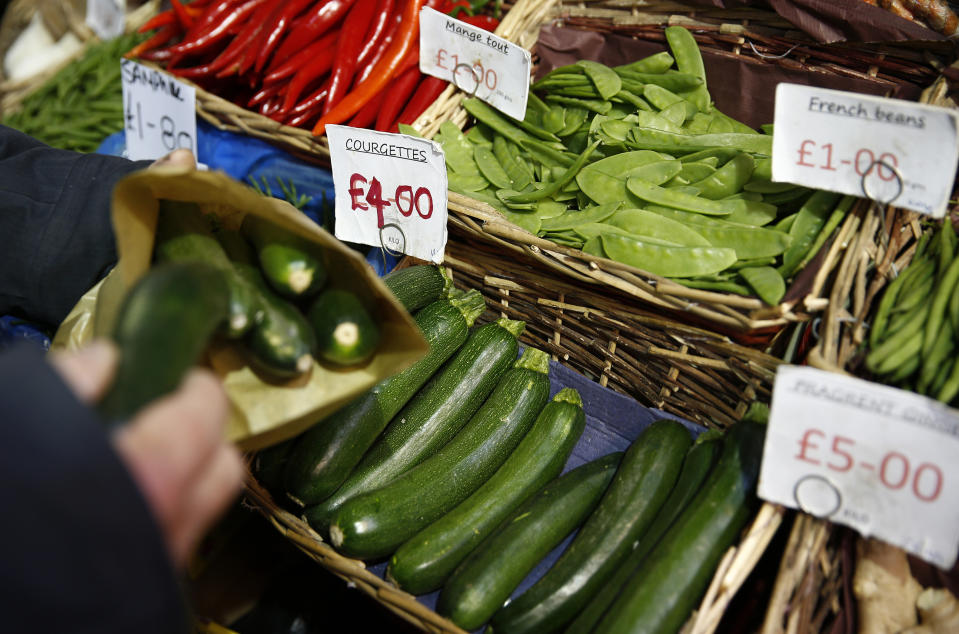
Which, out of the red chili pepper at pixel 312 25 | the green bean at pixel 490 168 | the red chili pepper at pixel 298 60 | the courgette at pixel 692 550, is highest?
the red chili pepper at pixel 312 25

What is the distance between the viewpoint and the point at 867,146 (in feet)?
4.38

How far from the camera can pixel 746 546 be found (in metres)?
1.20

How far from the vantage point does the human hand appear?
0.69 m

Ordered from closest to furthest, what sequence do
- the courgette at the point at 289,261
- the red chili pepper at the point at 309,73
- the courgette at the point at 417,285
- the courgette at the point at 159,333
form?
the courgette at the point at 159,333
the courgette at the point at 289,261
the courgette at the point at 417,285
the red chili pepper at the point at 309,73

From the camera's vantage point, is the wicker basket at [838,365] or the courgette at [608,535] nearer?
the wicker basket at [838,365]

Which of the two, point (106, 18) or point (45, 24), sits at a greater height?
point (106, 18)

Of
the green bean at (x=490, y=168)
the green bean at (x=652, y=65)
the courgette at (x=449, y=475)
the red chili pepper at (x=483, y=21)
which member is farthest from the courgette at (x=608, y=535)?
the red chili pepper at (x=483, y=21)

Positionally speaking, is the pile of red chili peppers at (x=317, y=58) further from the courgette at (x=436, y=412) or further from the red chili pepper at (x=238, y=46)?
the courgette at (x=436, y=412)

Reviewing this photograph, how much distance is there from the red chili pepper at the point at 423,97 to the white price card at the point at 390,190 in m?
0.47

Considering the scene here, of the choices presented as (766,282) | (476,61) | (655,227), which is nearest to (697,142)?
(655,227)

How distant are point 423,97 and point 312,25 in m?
0.58

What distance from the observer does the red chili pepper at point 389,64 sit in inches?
89.6

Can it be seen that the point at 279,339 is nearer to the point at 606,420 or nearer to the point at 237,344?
the point at 237,344

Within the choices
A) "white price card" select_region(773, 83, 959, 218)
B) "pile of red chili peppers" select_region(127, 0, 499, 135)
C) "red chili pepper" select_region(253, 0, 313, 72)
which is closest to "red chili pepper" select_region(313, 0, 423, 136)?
"pile of red chili peppers" select_region(127, 0, 499, 135)
